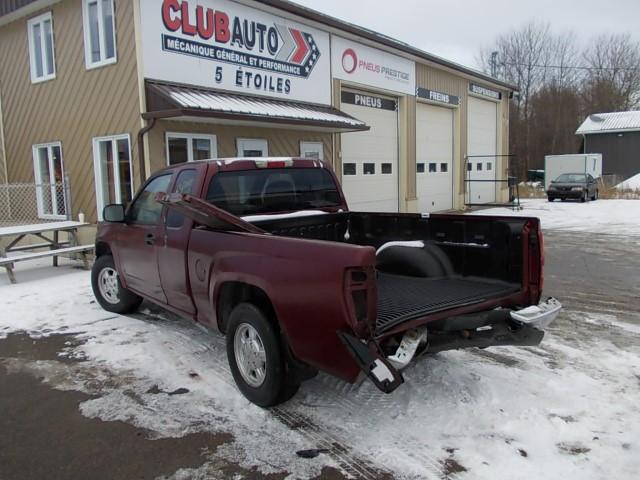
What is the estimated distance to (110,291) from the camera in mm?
6820

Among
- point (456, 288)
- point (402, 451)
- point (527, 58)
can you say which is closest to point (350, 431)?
point (402, 451)

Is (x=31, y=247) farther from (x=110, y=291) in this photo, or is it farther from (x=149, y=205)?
(x=149, y=205)

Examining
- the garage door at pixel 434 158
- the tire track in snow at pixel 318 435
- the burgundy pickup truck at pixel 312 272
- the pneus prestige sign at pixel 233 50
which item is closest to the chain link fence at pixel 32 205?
the pneus prestige sign at pixel 233 50

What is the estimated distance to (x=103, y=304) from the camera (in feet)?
22.7

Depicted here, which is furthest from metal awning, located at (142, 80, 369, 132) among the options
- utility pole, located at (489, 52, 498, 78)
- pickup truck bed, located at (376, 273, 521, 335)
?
utility pole, located at (489, 52, 498, 78)

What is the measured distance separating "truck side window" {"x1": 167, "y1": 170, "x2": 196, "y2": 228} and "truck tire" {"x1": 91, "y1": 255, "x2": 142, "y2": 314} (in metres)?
1.80

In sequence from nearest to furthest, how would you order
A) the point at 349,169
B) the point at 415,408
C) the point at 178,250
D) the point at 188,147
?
the point at 415,408 < the point at 178,250 < the point at 188,147 < the point at 349,169

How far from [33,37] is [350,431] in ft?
42.4

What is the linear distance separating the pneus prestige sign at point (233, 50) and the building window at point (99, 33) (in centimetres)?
95

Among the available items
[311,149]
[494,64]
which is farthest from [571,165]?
[311,149]

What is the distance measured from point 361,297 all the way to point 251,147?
10.0 meters

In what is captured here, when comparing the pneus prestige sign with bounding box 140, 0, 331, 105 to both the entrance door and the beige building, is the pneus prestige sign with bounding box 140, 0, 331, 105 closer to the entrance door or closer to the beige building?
the beige building

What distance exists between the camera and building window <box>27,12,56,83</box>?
1235 cm

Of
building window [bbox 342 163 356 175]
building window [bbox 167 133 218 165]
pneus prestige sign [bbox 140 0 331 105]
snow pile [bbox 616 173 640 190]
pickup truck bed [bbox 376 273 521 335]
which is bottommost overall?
pickup truck bed [bbox 376 273 521 335]
